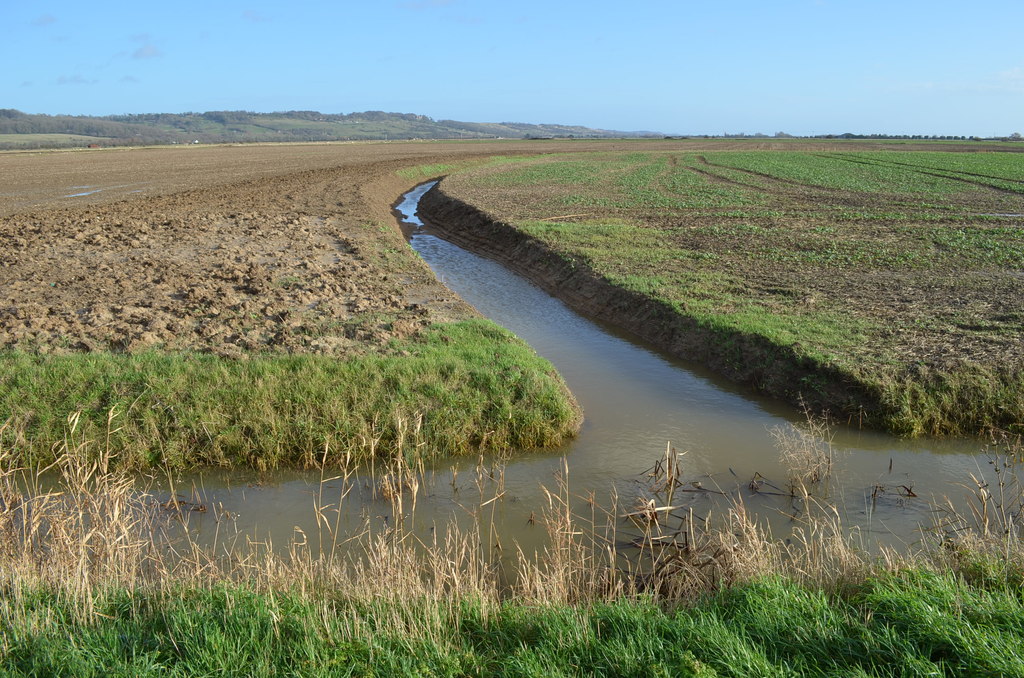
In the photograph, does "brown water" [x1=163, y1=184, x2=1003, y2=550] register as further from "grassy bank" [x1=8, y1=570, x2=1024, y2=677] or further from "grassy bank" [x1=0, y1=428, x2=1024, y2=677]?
"grassy bank" [x1=8, y1=570, x2=1024, y2=677]

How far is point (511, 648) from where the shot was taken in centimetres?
466

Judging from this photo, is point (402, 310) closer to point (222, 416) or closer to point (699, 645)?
point (222, 416)

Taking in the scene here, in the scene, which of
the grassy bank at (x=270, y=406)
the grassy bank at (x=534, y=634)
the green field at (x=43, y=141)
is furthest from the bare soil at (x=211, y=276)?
the green field at (x=43, y=141)

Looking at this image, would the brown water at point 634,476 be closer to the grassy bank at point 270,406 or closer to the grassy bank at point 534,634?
the grassy bank at point 270,406

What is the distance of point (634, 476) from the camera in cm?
878

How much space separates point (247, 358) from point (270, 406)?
1.57 m

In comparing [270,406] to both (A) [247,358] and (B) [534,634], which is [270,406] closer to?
(A) [247,358]

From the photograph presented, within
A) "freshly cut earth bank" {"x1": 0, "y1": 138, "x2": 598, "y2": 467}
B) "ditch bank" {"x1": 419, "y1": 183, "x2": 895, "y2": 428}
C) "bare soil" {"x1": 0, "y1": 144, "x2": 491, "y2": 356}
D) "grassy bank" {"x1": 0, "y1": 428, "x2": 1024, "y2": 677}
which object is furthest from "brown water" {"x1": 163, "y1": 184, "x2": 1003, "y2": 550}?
"bare soil" {"x1": 0, "y1": 144, "x2": 491, "y2": 356}

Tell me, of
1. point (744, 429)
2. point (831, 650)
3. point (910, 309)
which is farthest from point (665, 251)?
point (831, 650)

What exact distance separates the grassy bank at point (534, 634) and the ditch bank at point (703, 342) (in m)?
5.51

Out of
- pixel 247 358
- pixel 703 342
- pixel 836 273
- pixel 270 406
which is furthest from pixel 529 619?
pixel 836 273

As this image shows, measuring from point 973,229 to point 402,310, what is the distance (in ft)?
67.5

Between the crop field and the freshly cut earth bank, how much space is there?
4107 millimetres

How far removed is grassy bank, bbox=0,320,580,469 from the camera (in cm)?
893
